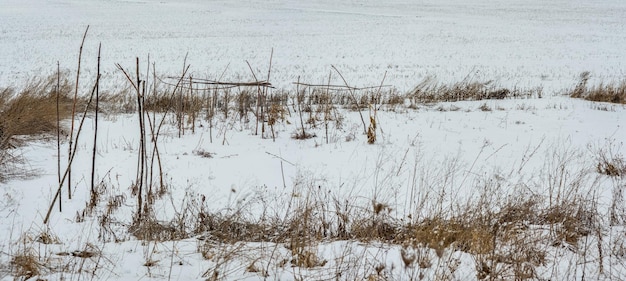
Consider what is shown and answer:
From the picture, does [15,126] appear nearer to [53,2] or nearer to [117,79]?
[117,79]

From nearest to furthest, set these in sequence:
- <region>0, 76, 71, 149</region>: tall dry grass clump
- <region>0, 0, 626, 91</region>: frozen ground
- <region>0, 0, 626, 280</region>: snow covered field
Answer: <region>0, 0, 626, 280</region>: snow covered field
<region>0, 76, 71, 149</region>: tall dry grass clump
<region>0, 0, 626, 91</region>: frozen ground

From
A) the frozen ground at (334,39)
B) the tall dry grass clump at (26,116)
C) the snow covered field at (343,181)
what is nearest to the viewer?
the snow covered field at (343,181)

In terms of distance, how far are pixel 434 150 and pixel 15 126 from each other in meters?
5.92

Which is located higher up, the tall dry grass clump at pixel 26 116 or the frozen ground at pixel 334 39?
the frozen ground at pixel 334 39

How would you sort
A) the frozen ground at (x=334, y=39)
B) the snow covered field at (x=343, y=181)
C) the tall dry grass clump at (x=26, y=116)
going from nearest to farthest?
1. the snow covered field at (x=343, y=181)
2. the tall dry grass clump at (x=26, y=116)
3. the frozen ground at (x=334, y=39)

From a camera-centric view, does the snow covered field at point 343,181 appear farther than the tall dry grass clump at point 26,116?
No

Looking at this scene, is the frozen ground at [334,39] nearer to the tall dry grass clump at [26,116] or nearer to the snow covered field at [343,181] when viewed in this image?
the snow covered field at [343,181]

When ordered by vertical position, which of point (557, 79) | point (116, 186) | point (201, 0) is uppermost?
point (201, 0)

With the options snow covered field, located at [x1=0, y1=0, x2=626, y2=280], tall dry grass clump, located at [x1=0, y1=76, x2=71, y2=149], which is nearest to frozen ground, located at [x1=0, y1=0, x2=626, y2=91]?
snow covered field, located at [x1=0, y1=0, x2=626, y2=280]

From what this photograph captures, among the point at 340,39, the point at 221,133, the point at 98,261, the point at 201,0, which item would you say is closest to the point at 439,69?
the point at 340,39

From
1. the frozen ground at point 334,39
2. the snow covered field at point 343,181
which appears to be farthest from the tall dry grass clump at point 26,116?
the frozen ground at point 334,39

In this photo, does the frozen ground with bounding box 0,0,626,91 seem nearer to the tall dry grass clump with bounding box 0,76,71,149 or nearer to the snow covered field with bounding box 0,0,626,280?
the snow covered field with bounding box 0,0,626,280

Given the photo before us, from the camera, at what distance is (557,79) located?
1702 centimetres

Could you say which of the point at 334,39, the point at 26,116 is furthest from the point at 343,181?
the point at 334,39
